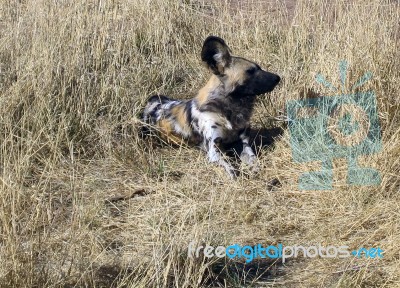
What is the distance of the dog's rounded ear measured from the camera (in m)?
5.84

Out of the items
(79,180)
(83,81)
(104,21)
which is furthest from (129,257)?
(104,21)

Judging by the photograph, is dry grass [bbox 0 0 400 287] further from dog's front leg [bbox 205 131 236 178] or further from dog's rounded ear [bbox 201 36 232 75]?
dog's rounded ear [bbox 201 36 232 75]

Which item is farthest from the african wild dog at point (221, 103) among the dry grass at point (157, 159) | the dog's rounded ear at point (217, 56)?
the dry grass at point (157, 159)

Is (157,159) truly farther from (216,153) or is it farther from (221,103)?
(221,103)

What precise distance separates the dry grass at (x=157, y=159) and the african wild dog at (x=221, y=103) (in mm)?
206

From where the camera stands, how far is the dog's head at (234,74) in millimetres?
5859

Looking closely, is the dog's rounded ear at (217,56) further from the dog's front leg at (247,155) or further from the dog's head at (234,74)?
the dog's front leg at (247,155)

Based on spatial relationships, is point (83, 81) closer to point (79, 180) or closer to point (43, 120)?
point (43, 120)

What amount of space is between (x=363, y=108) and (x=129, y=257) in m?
2.02

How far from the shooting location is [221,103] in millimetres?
5844

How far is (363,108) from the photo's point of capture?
16.9 feet

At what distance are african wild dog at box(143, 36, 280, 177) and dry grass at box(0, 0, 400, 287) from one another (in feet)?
0.68

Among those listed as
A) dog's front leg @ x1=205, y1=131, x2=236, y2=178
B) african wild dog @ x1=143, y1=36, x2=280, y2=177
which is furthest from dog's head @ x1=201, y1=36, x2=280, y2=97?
dog's front leg @ x1=205, y1=131, x2=236, y2=178

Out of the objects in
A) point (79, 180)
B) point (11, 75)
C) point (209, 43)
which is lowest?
point (79, 180)
